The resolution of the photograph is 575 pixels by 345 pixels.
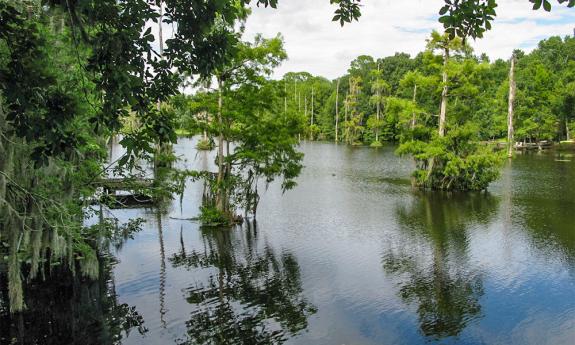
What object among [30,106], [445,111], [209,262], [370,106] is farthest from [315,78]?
[30,106]

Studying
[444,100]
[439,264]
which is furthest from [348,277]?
[444,100]

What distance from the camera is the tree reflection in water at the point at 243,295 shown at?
1192cm

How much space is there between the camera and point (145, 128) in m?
4.43

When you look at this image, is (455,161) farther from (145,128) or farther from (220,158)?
(145,128)

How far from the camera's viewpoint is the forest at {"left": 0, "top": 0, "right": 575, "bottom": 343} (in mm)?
4047

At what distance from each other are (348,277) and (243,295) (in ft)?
11.2

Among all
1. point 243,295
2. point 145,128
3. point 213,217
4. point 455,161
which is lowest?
point 243,295

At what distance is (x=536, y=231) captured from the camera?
68.8 feet

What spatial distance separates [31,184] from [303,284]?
310 inches

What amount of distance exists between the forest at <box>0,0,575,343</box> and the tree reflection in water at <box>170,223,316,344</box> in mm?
113

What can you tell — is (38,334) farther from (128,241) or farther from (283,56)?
(283,56)

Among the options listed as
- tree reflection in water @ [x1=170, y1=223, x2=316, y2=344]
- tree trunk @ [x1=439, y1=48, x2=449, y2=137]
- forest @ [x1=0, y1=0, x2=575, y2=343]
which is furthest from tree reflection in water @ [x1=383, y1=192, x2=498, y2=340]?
tree trunk @ [x1=439, y1=48, x2=449, y2=137]

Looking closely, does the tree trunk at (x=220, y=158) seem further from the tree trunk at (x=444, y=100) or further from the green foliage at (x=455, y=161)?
the tree trunk at (x=444, y=100)

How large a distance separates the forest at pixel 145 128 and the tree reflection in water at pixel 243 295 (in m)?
0.11
